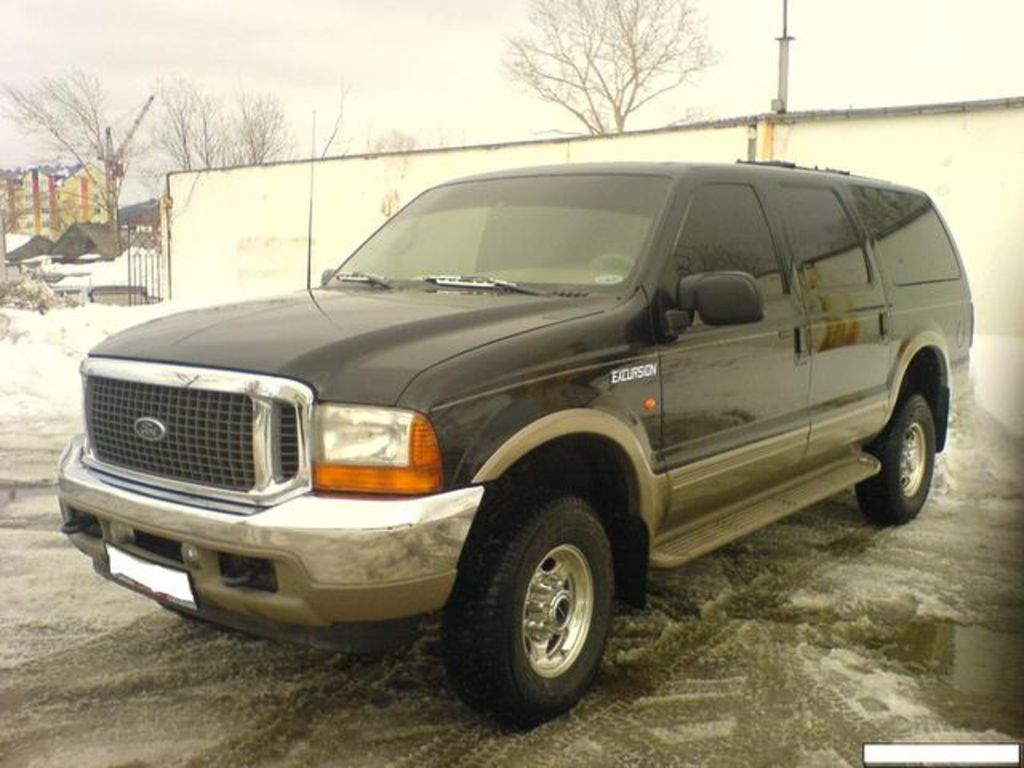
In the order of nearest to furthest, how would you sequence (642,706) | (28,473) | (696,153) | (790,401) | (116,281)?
1. (642,706)
2. (790,401)
3. (28,473)
4. (696,153)
5. (116,281)

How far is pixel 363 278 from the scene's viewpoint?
4.36 meters

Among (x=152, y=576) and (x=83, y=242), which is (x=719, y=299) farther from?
(x=83, y=242)

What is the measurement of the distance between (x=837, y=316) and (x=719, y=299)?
1506 mm

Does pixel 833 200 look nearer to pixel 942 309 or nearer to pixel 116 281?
pixel 942 309

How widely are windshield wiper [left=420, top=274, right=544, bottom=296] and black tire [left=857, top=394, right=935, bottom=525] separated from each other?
285 centimetres

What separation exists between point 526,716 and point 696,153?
11642 mm

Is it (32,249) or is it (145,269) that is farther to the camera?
(32,249)

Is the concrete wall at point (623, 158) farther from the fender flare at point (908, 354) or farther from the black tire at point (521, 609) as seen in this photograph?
the black tire at point (521, 609)

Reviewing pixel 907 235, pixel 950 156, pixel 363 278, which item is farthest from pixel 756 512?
pixel 950 156

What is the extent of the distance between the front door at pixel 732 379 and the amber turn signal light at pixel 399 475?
1.19m

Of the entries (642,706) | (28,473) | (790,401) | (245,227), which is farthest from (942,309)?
(245,227)

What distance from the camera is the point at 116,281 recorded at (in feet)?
138

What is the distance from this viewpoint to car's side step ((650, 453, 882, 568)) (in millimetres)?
3789

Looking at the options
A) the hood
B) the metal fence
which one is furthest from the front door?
the metal fence
